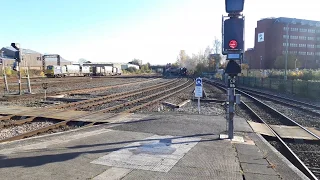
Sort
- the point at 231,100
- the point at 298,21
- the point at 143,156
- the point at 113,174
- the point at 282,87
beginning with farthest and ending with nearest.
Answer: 1. the point at 298,21
2. the point at 282,87
3. the point at 231,100
4. the point at 143,156
5. the point at 113,174

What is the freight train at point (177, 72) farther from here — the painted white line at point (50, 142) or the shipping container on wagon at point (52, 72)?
the painted white line at point (50, 142)

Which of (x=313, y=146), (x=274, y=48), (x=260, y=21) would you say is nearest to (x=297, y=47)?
(x=274, y=48)

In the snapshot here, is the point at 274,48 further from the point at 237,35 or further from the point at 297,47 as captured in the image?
the point at 237,35

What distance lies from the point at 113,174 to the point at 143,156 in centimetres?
118

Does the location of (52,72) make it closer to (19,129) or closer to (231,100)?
(19,129)

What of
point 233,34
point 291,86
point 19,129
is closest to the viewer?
point 233,34

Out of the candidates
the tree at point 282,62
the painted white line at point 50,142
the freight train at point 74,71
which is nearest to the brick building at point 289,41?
the tree at point 282,62

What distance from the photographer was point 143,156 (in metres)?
5.91

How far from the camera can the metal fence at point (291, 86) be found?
2354 centimetres

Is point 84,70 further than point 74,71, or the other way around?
point 84,70

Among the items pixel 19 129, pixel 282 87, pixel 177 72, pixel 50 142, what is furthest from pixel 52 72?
pixel 50 142

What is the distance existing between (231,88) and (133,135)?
3248 mm

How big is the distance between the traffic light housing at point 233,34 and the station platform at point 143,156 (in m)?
2.64

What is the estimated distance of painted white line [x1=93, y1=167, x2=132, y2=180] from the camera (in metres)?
4.67
